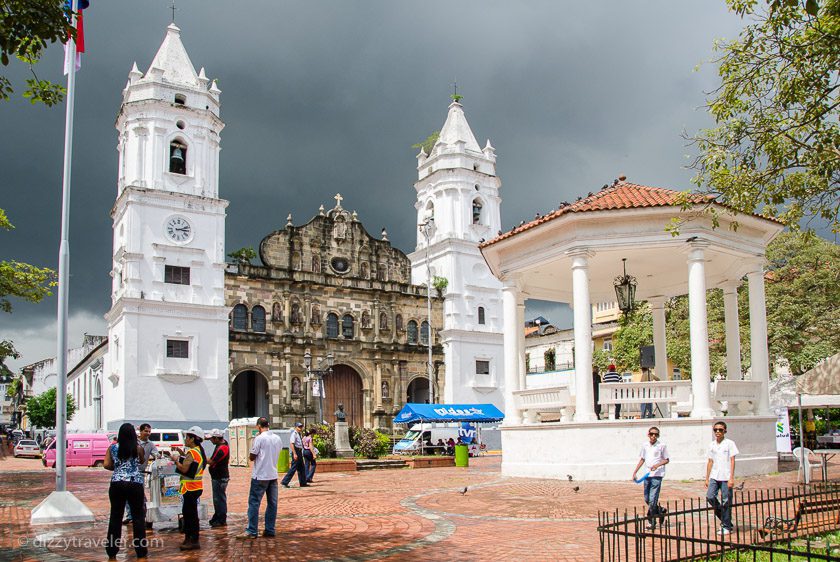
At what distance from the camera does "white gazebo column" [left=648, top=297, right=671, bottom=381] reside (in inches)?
916

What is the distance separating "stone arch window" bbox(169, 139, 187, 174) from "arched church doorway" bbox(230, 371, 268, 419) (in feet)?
44.1

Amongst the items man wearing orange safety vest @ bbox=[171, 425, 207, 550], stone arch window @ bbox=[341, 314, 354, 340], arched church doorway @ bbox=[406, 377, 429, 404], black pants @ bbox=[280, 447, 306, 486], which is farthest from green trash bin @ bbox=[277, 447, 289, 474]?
arched church doorway @ bbox=[406, 377, 429, 404]

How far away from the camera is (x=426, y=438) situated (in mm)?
40094

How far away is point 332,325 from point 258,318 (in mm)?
5138

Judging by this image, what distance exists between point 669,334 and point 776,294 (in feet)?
18.4

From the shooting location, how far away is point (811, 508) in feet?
30.3

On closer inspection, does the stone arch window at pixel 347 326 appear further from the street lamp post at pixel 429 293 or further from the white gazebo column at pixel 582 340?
the white gazebo column at pixel 582 340

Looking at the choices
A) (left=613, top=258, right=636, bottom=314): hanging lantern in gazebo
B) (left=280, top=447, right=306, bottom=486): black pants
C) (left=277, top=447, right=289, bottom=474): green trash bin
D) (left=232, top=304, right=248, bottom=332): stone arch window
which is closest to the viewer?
(left=613, top=258, right=636, bottom=314): hanging lantern in gazebo

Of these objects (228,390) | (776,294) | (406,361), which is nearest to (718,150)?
(776,294)

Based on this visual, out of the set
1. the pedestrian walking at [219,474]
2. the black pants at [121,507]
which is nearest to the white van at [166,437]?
the pedestrian walking at [219,474]

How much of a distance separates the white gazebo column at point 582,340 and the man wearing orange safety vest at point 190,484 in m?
9.79

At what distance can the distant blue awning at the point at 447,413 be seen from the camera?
41.8 meters

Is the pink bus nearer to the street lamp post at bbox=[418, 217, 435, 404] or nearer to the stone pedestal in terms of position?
the stone pedestal

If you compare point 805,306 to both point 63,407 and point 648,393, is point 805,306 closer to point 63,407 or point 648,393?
point 648,393
